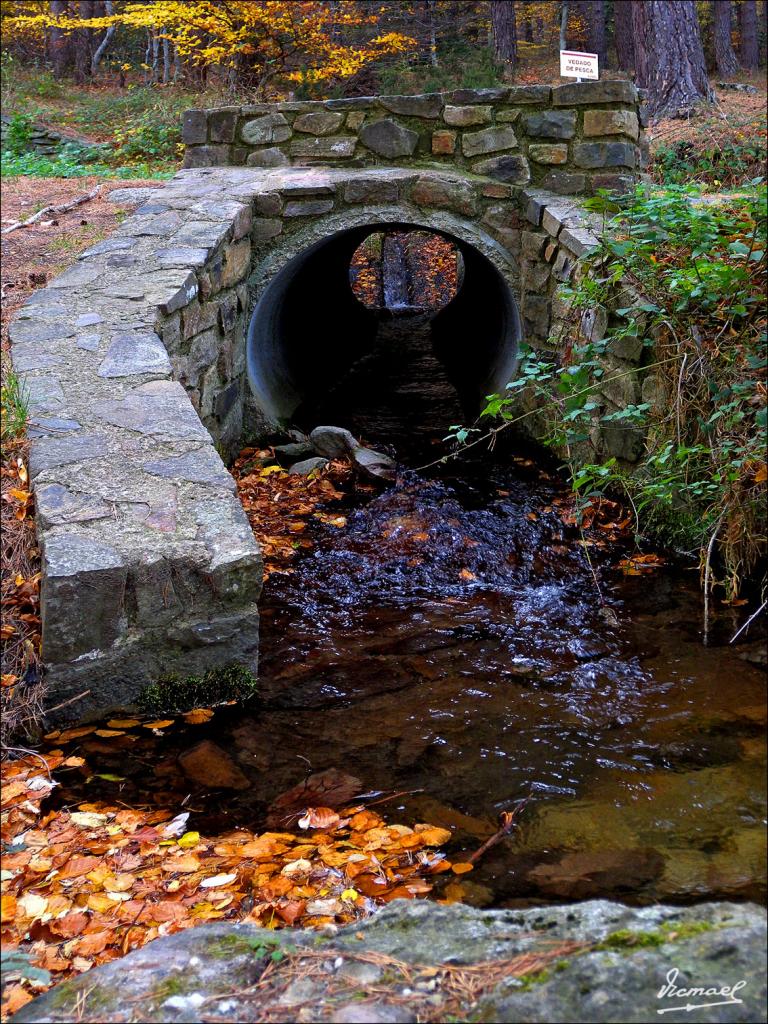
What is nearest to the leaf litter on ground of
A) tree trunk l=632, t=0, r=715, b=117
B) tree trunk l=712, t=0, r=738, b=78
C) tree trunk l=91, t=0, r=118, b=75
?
tree trunk l=632, t=0, r=715, b=117

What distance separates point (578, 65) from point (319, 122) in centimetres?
198

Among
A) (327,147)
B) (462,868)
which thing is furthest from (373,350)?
(462,868)

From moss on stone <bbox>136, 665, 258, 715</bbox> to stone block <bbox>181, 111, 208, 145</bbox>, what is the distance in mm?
5363

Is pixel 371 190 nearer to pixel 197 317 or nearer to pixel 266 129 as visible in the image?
pixel 266 129

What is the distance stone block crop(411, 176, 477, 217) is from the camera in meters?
6.71

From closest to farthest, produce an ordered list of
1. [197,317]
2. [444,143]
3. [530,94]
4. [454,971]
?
[454,971] → [197,317] → [530,94] → [444,143]

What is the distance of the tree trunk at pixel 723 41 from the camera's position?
59.9 ft

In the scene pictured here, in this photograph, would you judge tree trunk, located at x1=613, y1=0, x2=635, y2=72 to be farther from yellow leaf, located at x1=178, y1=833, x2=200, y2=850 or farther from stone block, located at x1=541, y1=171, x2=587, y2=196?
yellow leaf, located at x1=178, y1=833, x2=200, y2=850

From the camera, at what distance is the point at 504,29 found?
1609cm

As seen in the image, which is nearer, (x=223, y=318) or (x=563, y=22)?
(x=223, y=318)

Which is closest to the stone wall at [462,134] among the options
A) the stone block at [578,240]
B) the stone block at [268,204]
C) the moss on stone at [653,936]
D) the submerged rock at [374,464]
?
the stone block at [268,204]

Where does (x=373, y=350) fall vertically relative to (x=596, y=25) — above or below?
below

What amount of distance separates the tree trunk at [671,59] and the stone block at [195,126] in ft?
22.7

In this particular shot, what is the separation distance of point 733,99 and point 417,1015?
15317 mm
